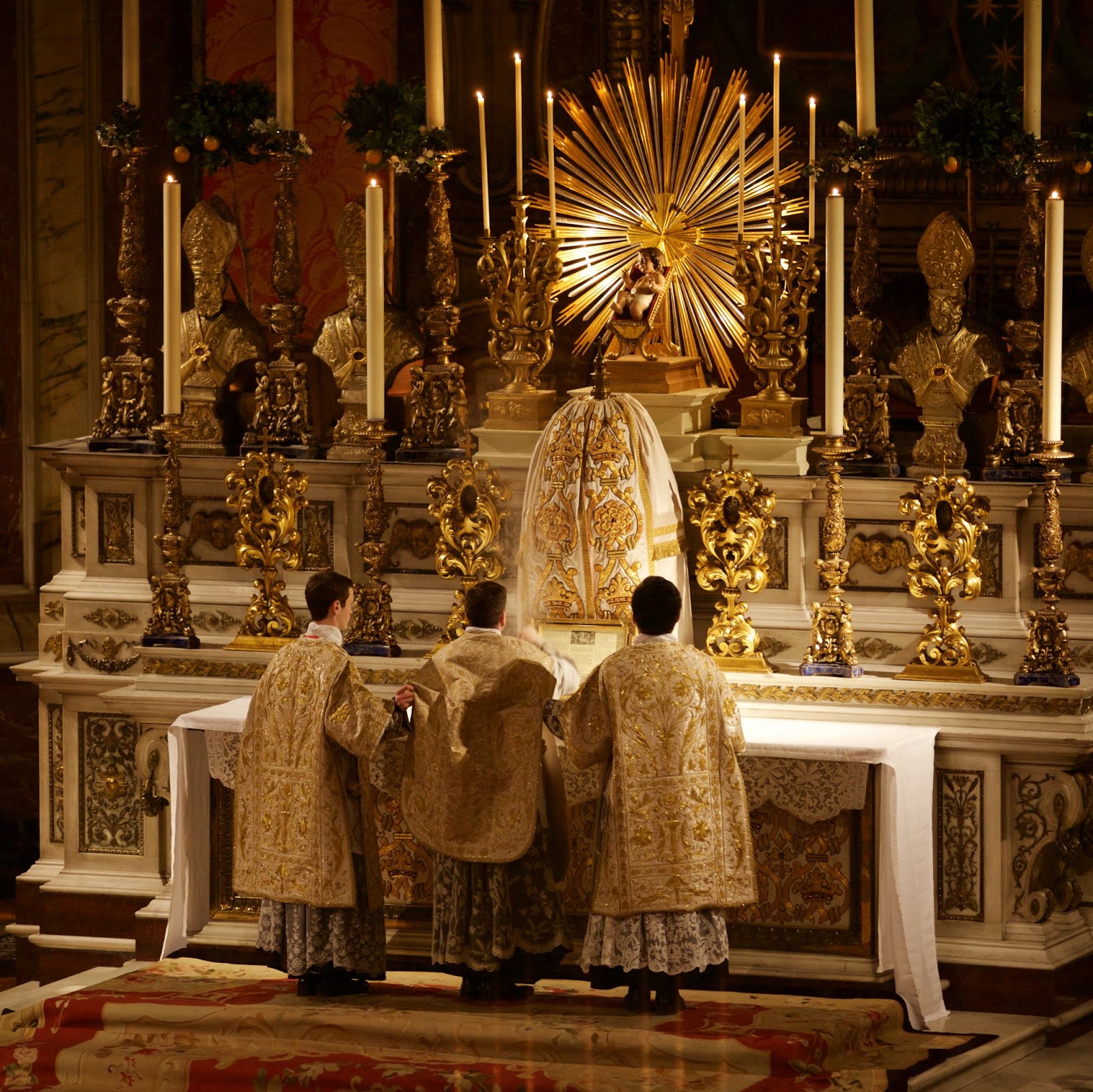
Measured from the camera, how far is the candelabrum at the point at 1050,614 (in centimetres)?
699

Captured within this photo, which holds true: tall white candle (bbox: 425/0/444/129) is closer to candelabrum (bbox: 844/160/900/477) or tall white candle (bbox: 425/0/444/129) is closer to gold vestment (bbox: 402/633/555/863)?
candelabrum (bbox: 844/160/900/477)

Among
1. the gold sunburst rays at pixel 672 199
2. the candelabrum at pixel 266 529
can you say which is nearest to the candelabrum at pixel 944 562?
the gold sunburst rays at pixel 672 199

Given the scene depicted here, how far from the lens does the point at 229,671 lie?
Answer: 7.70 meters

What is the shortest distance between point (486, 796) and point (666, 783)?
1.61ft

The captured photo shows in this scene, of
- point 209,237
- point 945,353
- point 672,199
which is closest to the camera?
point 945,353

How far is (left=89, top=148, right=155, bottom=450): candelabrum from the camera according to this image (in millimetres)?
8070

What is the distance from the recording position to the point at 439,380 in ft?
25.9

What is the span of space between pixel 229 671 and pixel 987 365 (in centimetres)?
240

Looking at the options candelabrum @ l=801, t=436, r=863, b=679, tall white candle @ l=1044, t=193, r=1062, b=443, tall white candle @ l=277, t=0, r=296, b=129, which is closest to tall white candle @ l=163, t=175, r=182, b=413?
tall white candle @ l=277, t=0, r=296, b=129

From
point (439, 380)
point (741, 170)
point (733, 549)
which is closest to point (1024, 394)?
point (733, 549)

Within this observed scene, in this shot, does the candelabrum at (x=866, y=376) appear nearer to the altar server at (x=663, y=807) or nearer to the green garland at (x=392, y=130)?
the altar server at (x=663, y=807)

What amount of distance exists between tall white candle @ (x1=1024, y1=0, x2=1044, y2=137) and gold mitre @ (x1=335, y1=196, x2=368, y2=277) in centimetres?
210

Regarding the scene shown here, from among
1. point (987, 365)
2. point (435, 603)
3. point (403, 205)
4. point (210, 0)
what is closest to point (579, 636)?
point (435, 603)

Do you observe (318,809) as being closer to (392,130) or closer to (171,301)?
(171,301)
